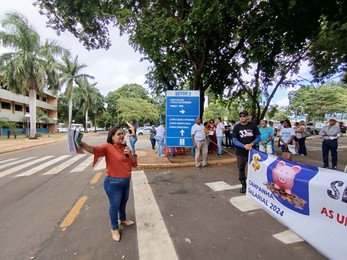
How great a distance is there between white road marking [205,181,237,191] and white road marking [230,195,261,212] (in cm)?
73

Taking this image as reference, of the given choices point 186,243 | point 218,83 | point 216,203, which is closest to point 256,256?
point 186,243

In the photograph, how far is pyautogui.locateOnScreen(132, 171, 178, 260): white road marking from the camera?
117 inches

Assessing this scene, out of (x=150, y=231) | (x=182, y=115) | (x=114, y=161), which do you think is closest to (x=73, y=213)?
(x=150, y=231)

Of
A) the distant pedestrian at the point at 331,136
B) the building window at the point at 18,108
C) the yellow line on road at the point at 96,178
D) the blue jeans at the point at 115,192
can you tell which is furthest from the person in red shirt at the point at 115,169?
the building window at the point at 18,108

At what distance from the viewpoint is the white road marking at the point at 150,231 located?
9.74 feet

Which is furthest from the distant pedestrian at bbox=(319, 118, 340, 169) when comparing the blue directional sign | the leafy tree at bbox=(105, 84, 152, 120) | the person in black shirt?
the leafy tree at bbox=(105, 84, 152, 120)

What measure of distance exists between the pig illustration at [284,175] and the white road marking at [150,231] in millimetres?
1912

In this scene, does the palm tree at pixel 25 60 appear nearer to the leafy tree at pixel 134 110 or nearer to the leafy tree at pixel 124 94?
the leafy tree at pixel 134 110

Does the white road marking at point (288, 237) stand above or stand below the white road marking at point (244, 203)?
below

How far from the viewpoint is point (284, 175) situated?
142 inches

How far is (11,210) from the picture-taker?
4664 mm

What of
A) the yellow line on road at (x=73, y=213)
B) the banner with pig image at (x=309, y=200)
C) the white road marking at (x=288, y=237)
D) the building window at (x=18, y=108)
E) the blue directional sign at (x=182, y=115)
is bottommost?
the yellow line on road at (x=73, y=213)

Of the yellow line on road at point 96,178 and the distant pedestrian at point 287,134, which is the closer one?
the yellow line on road at point 96,178

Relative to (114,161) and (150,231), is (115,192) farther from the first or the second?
(150,231)
